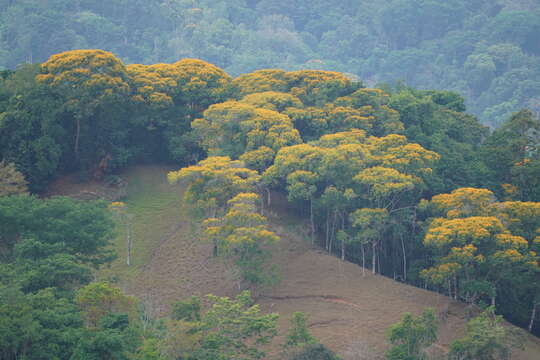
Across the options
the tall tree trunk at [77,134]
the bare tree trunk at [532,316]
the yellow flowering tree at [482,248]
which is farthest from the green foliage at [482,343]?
the tall tree trunk at [77,134]

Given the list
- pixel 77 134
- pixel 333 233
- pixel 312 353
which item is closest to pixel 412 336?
pixel 312 353

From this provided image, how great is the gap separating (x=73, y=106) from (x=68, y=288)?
1382cm

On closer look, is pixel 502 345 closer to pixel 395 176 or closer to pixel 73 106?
pixel 395 176

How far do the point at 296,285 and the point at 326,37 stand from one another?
88.8m

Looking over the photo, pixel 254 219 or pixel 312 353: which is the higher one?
pixel 254 219

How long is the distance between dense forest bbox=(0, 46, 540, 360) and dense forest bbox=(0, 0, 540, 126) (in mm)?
50890

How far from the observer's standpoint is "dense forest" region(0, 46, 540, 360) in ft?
72.8

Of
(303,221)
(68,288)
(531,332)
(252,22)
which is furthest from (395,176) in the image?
(252,22)

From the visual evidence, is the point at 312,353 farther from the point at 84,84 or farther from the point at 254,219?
the point at 84,84

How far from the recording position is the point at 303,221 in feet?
110

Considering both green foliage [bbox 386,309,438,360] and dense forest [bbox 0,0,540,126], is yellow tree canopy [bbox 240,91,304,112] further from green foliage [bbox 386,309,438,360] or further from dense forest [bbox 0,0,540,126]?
dense forest [bbox 0,0,540,126]

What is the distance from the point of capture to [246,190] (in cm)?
3022

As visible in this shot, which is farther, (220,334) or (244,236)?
(244,236)

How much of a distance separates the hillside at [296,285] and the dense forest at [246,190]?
0.98m
